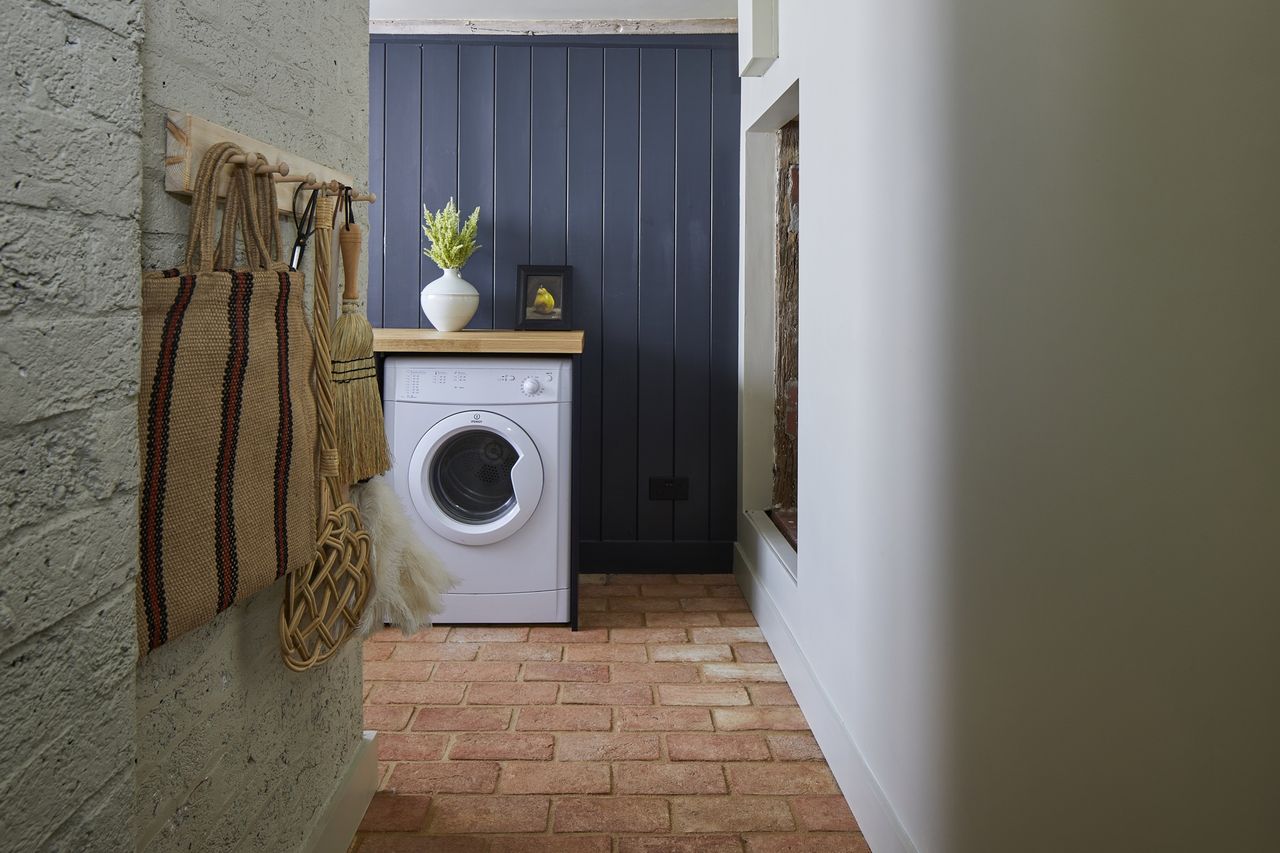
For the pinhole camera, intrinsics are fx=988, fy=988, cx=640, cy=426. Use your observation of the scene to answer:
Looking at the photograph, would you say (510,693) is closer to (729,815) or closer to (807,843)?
(729,815)

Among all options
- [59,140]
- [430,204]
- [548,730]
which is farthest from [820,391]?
[430,204]

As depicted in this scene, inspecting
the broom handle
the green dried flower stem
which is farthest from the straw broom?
the green dried flower stem

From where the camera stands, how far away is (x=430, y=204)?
3.75 m

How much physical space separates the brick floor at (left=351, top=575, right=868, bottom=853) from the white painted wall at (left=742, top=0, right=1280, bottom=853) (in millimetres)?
252

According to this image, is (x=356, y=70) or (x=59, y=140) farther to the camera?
(x=356, y=70)

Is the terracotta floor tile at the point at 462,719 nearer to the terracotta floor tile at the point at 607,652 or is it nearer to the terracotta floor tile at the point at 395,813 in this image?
the terracotta floor tile at the point at 395,813

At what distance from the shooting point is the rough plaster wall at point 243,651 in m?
1.15

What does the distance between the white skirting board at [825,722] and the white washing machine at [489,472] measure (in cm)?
65

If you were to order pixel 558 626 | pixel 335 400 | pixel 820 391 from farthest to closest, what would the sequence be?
pixel 558 626, pixel 820 391, pixel 335 400

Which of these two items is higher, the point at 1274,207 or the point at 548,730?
the point at 1274,207

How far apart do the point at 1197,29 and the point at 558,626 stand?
2668 mm

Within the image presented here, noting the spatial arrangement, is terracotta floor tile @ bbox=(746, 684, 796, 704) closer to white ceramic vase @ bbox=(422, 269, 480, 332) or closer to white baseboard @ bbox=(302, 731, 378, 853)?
white baseboard @ bbox=(302, 731, 378, 853)

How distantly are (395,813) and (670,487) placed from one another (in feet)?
6.68

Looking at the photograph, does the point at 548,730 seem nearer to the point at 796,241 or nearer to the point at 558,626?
the point at 558,626
